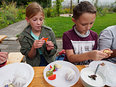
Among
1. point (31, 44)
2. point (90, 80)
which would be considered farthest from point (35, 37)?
point (90, 80)

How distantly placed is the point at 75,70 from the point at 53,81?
265 mm

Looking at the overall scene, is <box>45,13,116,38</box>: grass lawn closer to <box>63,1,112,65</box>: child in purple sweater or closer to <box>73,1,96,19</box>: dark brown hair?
<box>63,1,112,65</box>: child in purple sweater

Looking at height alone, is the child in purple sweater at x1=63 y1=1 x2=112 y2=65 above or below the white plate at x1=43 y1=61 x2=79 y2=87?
above

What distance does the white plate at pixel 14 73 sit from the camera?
835 millimetres

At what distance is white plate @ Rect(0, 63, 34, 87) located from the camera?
2.74 ft

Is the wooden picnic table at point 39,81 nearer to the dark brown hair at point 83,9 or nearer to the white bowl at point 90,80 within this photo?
the white bowl at point 90,80

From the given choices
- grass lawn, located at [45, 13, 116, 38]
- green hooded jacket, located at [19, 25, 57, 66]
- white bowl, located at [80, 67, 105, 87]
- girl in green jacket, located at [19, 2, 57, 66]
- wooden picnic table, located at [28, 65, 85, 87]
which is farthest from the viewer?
grass lawn, located at [45, 13, 116, 38]

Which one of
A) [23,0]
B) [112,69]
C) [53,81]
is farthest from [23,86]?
[23,0]

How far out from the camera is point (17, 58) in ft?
6.32

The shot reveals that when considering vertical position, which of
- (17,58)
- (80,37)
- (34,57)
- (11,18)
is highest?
(11,18)

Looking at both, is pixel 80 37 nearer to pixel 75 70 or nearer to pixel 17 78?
pixel 75 70

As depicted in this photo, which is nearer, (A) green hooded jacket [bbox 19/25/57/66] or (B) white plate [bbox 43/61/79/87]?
(B) white plate [bbox 43/61/79/87]

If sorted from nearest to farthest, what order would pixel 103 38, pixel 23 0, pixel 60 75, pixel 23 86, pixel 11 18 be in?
pixel 23 86, pixel 60 75, pixel 103 38, pixel 11 18, pixel 23 0

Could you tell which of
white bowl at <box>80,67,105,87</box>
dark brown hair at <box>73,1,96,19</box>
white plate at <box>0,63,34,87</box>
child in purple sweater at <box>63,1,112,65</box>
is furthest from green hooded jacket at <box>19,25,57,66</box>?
white bowl at <box>80,67,105,87</box>
